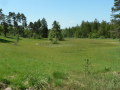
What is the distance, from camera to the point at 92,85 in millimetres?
6480

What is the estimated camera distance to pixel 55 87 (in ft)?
22.3

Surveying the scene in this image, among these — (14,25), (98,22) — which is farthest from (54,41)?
(98,22)

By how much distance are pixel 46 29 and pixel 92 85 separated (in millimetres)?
111573

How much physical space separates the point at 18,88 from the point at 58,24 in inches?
3497

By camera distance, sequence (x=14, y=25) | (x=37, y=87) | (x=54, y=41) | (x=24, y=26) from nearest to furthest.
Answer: (x=37, y=87), (x=54, y=41), (x=14, y=25), (x=24, y=26)

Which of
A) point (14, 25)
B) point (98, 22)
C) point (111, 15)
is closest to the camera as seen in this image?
point (111, 15)

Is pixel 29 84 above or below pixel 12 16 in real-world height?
below

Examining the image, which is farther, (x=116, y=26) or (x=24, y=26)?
(x=24, y=26)

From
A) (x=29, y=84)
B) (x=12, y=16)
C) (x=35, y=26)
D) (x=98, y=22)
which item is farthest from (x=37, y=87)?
(x=98, y=22)

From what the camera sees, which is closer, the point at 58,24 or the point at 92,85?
the point at 92,85

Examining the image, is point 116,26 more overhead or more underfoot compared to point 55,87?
more overhead

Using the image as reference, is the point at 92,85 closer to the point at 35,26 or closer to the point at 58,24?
the point at 58,24

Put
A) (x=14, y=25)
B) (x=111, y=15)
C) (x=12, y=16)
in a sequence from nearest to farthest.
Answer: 1. (x=111, y=15)
2. (x=12, y=16)
3. (x=14, y=25)

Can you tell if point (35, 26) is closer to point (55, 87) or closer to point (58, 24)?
point (58, 24)
